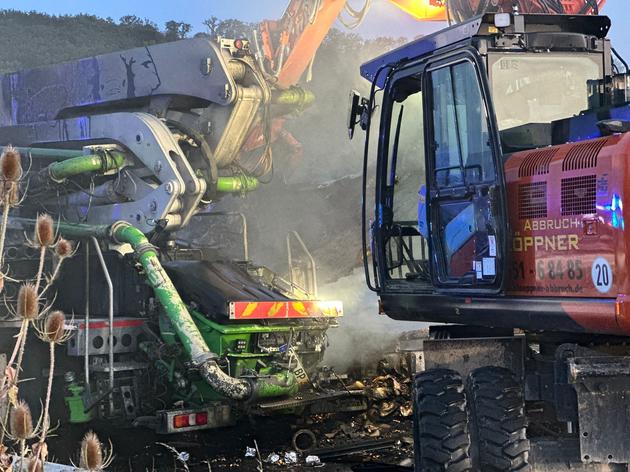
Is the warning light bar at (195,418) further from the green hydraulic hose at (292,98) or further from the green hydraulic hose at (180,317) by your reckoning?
the green hydraulic hose at (292,98)

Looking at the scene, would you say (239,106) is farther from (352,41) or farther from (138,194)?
(352,41)

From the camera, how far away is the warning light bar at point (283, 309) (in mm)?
8422

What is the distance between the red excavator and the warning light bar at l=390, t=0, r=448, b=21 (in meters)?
9.47

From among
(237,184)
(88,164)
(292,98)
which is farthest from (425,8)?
(88,164)

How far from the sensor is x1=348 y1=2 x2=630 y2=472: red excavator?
194 inches

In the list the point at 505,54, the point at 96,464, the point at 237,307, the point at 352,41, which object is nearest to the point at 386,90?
the point at 505,54

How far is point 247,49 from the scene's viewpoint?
9.85m

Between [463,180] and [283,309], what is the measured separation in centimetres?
347

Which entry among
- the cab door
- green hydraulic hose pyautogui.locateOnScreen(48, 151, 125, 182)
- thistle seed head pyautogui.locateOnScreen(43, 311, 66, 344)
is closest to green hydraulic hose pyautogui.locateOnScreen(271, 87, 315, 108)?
green hydraulic hose pyautogui.locateOnScreen(48, 151, 125, 182)

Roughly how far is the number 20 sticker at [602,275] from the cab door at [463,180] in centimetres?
57

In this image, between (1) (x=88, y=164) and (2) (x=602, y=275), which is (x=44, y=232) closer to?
(2) (x=602, y=275)

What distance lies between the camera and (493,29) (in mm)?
5605

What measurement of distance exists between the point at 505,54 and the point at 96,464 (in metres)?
3.92

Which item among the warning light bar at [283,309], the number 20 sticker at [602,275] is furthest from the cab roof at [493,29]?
the warning light bar at [283,309]
